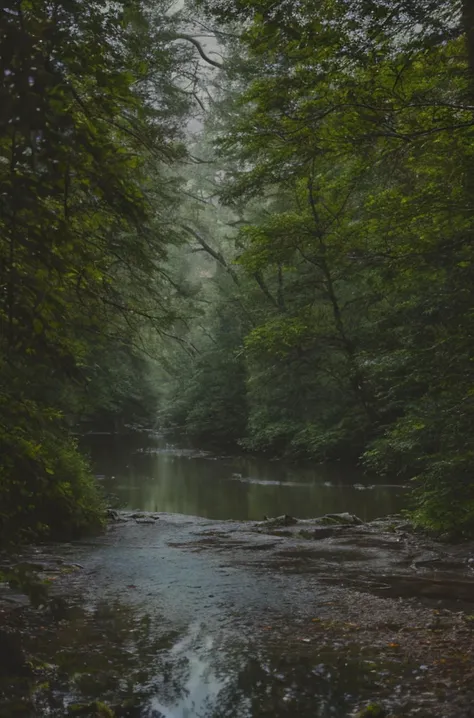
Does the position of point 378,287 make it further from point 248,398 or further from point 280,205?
point 248,398

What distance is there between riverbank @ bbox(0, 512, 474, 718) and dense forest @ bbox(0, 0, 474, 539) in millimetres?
858

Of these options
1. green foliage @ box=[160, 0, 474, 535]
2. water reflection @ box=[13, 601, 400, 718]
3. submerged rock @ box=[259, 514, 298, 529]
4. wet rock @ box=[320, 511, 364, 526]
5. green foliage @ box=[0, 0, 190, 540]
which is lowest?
water reflection @ box=[13, 601, 400, 718]

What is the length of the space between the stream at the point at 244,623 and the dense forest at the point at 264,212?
2.78 ft

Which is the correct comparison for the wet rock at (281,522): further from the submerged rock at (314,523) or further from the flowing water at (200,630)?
the flowing water at (200,630)

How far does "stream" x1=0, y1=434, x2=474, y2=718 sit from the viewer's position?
367cm

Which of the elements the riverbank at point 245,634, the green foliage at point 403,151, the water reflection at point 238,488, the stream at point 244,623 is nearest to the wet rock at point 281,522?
the stream at point 244,623

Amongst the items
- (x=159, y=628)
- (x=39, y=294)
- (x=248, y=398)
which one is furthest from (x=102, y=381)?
(x=248, y=398)

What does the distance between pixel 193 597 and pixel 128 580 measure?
972 millimetres

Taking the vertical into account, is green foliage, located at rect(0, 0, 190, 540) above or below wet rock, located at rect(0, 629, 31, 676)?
above

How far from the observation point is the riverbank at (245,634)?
3.64 m

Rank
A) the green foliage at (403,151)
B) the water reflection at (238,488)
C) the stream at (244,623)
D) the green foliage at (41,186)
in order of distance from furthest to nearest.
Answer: the water reflection at (238,488) < the green foliage at (403,151) < the stream at (244,623) < the green foliage at (41,186)

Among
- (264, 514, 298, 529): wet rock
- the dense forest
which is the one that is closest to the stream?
(264, 514, 298, 529): wet rock

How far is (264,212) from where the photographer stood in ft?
78.6

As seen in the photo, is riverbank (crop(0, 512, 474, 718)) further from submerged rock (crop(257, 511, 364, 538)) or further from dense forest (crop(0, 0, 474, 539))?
submerged rock (crop(257, 511, 364, 538))
